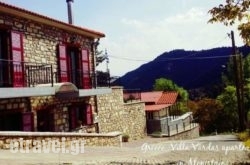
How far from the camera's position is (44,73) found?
682 inches

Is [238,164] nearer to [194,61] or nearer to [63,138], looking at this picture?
[63,138]

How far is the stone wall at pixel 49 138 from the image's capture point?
Result: 11.1 m

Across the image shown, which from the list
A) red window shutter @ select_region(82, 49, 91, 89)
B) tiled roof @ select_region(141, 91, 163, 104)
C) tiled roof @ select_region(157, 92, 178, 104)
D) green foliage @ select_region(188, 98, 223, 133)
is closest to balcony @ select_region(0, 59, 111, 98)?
red window shutter @ select_region(82, 49, 91, 89)

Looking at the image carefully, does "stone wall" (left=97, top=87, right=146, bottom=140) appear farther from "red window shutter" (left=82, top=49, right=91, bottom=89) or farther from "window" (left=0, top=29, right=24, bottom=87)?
"window" (left=0, top=29, right=24, bottom=87)

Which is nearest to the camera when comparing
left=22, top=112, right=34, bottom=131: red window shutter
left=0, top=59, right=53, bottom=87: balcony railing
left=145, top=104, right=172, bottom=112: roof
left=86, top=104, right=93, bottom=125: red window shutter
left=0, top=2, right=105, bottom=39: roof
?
left=0, top=2, right=105, bottom=39: roof

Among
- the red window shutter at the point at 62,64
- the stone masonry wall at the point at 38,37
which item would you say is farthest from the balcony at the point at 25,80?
the stone masonry wall at the point at 38,37

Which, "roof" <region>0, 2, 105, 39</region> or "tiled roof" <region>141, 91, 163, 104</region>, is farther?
"tiled roof" <region>141, 91, 163, 104</region>

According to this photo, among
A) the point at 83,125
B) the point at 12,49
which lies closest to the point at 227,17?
the point at 12,49

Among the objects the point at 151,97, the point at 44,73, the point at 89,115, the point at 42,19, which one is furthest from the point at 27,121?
the point at 151,97

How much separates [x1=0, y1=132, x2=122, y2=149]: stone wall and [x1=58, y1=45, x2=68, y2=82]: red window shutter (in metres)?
3.47

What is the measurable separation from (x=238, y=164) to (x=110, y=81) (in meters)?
13.1

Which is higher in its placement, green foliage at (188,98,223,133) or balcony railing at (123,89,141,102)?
balcony railing at (123,89,141,102)

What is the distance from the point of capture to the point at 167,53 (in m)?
180

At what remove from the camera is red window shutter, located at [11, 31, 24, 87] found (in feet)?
50.0
